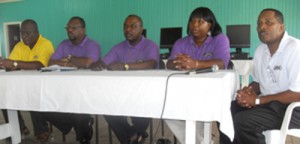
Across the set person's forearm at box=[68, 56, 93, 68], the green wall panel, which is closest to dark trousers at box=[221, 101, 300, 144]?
person's forearm at box=[68, 56, 93, 68]

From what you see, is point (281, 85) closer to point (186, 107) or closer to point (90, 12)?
point (186, 107)

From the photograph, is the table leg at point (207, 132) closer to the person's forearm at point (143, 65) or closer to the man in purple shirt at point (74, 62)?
the person's forearm at point (143, 65)

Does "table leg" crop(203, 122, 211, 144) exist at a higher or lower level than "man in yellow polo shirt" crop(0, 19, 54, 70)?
lower

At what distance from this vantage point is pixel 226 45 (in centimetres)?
192

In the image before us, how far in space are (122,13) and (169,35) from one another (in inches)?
71.3

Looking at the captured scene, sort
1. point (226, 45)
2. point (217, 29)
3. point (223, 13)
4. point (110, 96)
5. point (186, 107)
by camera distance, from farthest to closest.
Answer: point (223, 13), point (217, 29), point (226, 45), point (110, 96), point (186, 107)

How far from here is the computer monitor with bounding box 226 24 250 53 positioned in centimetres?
495

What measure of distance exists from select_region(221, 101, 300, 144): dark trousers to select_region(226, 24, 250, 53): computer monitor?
3.67 meters

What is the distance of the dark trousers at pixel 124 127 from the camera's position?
7.02 feet

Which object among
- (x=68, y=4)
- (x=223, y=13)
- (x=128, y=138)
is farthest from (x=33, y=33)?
(x=68, y=4)

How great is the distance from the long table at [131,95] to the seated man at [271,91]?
33 cm

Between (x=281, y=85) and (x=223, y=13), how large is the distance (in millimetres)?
4331

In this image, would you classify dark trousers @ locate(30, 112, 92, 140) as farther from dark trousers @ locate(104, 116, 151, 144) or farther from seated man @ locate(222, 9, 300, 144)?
seated man @ locate(222, 9, 300, 144)

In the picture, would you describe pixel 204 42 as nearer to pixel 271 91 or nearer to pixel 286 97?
pixel 271 91
